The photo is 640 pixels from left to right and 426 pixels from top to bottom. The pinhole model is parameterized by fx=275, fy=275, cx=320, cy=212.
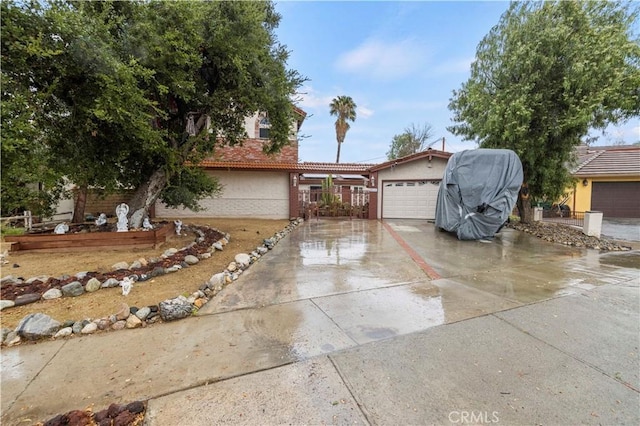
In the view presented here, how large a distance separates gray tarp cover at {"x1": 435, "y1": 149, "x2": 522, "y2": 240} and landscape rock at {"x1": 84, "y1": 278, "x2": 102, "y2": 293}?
8.82 m

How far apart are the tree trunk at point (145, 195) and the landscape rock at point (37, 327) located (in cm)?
446

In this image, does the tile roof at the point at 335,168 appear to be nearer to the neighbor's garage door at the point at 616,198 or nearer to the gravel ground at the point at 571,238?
the gravel ground at the point at 571,238

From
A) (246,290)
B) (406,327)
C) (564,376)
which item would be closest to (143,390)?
(246,290)

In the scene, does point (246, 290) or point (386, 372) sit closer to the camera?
point (386, 372)

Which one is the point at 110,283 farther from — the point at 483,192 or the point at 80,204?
the point at 483,192

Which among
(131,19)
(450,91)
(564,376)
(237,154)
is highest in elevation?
(450,91)

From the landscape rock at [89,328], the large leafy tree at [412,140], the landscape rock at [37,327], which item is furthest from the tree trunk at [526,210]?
the large leafy tree at [412,140]

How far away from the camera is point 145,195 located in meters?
7.22

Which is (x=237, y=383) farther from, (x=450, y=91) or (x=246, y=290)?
(x=450, y=91)

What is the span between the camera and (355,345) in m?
2.66

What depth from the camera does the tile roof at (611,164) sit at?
50.8ft

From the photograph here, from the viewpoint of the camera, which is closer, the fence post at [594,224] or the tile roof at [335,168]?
the fence post at [594,224]

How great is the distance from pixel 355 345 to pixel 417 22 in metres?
10.8

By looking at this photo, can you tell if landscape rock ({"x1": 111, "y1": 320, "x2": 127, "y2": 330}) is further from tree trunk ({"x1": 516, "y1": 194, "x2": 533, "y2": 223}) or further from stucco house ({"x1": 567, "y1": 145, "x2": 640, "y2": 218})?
stucco house ({"x1": 567, "y1": 145, "x2": 640, "y2": 218})
